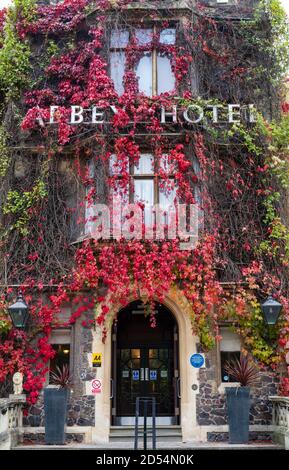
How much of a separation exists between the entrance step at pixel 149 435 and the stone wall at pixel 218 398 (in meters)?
0.64

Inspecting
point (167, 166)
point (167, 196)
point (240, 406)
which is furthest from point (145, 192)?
point (240, 406)

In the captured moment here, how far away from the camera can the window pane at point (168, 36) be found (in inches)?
549

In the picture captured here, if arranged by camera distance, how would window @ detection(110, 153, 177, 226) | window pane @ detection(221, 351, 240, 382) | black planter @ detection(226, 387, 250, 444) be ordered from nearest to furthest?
black planter @ detection(226, 387, 250, 444)
window pane @ detection(221, 351, 240, 382)
window @ detection(110, 153, 177, 226)

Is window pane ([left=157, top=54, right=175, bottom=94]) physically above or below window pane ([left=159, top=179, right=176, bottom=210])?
above

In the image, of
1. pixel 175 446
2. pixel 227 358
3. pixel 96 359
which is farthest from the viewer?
pixel 227 358

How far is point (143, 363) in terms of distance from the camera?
529 inches

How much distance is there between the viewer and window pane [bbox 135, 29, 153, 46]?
548 inches

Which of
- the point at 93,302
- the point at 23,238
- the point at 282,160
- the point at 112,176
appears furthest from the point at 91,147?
the point at 282,160

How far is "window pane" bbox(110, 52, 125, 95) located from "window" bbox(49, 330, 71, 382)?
6.03 m

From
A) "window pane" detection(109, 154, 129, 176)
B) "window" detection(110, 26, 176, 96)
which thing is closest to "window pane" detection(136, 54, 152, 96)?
"window" detection(110, 26, 176, 96)

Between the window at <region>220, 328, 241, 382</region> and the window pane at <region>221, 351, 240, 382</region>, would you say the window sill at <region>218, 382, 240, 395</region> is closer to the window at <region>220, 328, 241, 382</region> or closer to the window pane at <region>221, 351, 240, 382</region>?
the window pane at <region>221, 351, 240, 382</region>

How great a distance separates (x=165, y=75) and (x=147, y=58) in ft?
2.14

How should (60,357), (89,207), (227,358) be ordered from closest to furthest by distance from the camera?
(227,358) < (60,357) < (89,207)

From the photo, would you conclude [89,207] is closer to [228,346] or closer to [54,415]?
[228,346]
